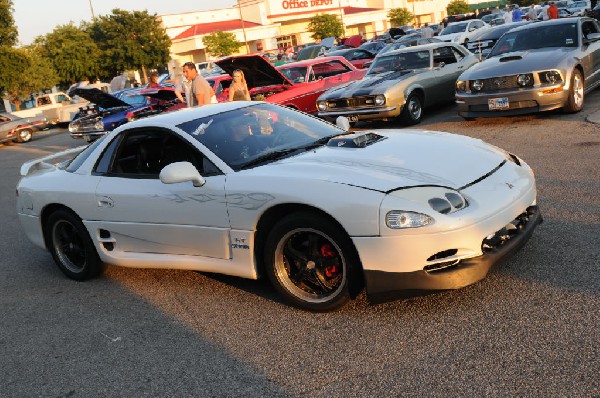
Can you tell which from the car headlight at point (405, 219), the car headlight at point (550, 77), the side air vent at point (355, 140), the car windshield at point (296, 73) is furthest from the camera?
the car windshield at point (296, 73)

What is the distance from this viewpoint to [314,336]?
3.88 metres

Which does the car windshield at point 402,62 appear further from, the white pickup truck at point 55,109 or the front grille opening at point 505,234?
the white pickup truck at point 55,109

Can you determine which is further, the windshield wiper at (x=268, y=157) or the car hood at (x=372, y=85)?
the car hood at (x=372, y=85)

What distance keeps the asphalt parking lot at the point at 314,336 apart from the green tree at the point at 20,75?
30645 millimetres

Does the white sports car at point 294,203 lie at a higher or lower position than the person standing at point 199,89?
lower

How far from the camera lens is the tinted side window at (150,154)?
15.6ft

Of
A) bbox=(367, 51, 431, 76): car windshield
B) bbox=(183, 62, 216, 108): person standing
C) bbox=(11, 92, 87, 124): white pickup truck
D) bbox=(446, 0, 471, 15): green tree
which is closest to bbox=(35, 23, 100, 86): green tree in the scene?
bbox=(11, 92, 87, 124): white pickup truck

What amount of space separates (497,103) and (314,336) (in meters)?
7.18

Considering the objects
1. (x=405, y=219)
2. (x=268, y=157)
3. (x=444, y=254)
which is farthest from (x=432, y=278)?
(x=268, y=157)

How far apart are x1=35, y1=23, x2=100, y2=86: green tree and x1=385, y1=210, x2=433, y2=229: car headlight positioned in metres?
45.2

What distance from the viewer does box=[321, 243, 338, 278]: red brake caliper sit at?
407cm

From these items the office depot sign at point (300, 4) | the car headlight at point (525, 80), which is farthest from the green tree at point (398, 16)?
the car headlight at point (525, 80)

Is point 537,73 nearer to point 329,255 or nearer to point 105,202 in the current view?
point 329,255

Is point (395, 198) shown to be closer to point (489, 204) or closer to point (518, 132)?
point (489, 204)
